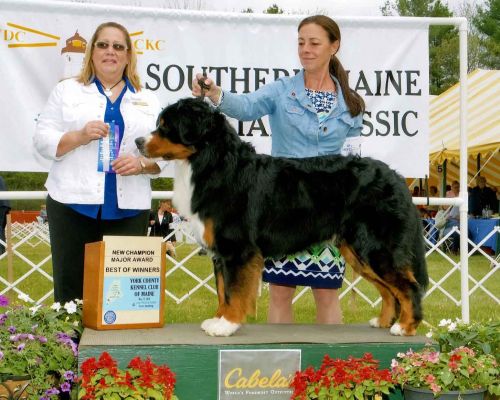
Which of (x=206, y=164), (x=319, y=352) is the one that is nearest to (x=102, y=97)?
(x=206, y=164)

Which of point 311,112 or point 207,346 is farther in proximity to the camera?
point 311,112

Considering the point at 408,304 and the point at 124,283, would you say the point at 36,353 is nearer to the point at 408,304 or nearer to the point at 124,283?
the point at 124,283

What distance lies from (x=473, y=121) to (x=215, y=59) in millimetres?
10126

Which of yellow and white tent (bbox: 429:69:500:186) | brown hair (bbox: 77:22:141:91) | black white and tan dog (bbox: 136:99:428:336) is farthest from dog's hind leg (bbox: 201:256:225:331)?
yellow and white tent (bbox: 429:69:500:186)

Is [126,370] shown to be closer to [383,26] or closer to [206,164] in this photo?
[206,164]

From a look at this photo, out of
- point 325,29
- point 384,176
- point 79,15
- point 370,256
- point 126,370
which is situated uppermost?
point 79,15

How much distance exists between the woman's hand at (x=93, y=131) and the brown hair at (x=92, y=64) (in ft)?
1.33

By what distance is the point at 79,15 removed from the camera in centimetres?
497

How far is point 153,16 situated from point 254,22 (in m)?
0.82

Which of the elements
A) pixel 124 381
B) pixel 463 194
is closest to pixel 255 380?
pixel 124 381

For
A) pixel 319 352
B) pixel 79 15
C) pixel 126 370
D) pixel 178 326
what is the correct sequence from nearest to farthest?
pixel 126 370
pixel 319 352
pixel 178 326
pixel 79 15

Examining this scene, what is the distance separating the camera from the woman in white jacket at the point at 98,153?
3635mm

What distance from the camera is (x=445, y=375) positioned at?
10.2 feet

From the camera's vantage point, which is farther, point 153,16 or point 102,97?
point 153,16
